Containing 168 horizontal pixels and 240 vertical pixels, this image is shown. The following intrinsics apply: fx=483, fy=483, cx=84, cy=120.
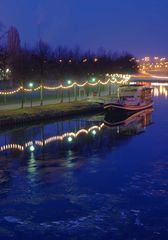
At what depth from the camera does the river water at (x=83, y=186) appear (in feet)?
38.6

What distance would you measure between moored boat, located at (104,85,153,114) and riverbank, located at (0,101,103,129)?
2.06m

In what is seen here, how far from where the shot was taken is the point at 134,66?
340 feet

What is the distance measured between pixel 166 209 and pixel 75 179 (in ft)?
13.8

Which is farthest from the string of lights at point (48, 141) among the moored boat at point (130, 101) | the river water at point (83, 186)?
the moored boat at point (130, 101)

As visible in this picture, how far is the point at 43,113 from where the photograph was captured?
34469 mm

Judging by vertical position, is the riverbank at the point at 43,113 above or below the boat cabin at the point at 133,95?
below

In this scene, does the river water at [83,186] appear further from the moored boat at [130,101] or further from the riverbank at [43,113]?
the moored boat at [130,101]

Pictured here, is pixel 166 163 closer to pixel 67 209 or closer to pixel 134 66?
pixel 67 209

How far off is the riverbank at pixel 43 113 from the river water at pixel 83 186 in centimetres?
332

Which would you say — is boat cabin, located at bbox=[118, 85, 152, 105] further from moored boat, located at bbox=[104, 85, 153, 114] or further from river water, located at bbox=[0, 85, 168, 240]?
river water, located at bbox=[0, 85, 168, 240]

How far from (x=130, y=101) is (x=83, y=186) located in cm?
2971

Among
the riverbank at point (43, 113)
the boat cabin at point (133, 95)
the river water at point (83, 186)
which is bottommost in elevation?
the river water at point (83, 186)

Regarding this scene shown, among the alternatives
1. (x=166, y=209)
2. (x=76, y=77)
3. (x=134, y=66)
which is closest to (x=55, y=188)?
(x=166, y=209)

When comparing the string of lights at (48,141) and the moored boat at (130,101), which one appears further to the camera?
the moored boat at (130,101)
